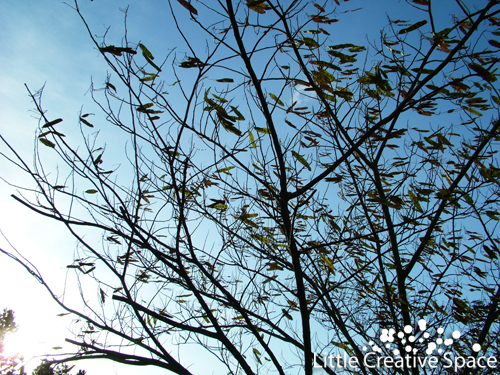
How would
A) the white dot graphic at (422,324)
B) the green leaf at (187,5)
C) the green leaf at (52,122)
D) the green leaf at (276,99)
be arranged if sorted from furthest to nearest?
the white dot graphic at (422,324)
the green leaf at (276,99)
the green leaf at (52,122)
the green leaf at (187,5)

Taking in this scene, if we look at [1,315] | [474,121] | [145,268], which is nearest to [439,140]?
[474,121]

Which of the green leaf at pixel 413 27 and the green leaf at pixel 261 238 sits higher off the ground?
the green leaf at pixel 413 27

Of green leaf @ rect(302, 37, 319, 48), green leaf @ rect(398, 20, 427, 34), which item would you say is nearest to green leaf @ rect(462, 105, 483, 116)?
green leaf @ rect(398, 20, 427, 34)

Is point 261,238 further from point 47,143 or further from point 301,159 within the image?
point 47,143

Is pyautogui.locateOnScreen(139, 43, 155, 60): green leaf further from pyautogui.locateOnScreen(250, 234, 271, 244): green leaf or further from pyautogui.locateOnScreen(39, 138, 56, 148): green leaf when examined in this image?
pyautogui.locateOnScreen(250, 234, 271, 244): green leaf

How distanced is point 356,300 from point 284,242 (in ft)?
3.99

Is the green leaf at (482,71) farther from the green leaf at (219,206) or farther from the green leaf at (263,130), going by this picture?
the green leaf at (219,206)

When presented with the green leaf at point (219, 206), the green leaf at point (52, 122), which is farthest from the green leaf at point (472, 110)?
the green leaf at point (52, 122)

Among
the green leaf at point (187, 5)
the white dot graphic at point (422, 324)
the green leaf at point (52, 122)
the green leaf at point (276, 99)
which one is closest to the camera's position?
the green leaf at point (187, 5)

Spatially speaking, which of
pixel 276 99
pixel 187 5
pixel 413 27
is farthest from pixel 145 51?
pixel 413 27

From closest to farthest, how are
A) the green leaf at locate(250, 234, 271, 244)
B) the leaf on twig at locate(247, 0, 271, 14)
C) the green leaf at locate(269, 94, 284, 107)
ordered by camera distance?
the leaf on twig at locate(247, 0, 271, 14), the green leaf at locate(269, 94, 284, 107), the green leaf at locate(250, 234, 271, 244)

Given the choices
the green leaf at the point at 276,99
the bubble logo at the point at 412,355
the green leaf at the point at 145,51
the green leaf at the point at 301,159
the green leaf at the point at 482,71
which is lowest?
the bubble logo at the point at 412,355

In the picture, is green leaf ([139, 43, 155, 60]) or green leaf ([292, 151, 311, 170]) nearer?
green leaf ([139, 43, 155, 60])

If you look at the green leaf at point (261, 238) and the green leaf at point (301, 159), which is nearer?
the green leaf at point (301, 159)
